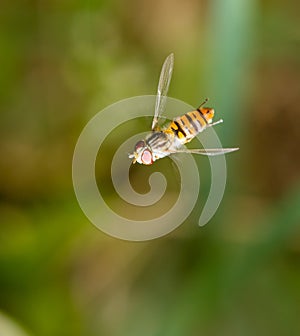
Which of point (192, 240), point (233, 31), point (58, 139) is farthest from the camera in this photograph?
point (58, 139)

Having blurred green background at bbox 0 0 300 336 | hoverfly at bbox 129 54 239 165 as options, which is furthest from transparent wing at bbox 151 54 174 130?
blurred green background at bbox 0 0 300 336

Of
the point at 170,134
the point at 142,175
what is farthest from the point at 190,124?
the point at 142,175

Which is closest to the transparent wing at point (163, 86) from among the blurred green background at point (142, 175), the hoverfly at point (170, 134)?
the hoverfly at point (170, 134)

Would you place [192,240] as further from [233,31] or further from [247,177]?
[233,31]

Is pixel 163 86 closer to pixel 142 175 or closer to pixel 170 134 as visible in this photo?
pixel 170 134

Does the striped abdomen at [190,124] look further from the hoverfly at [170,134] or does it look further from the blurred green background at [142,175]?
the blurred green background at [142,175]

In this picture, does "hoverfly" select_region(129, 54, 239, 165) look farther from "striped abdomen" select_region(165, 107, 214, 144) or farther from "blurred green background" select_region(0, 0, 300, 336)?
"blurred green background" select_region(0, 0, 300, 336)

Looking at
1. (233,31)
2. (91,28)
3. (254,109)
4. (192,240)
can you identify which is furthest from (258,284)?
(91,28)
